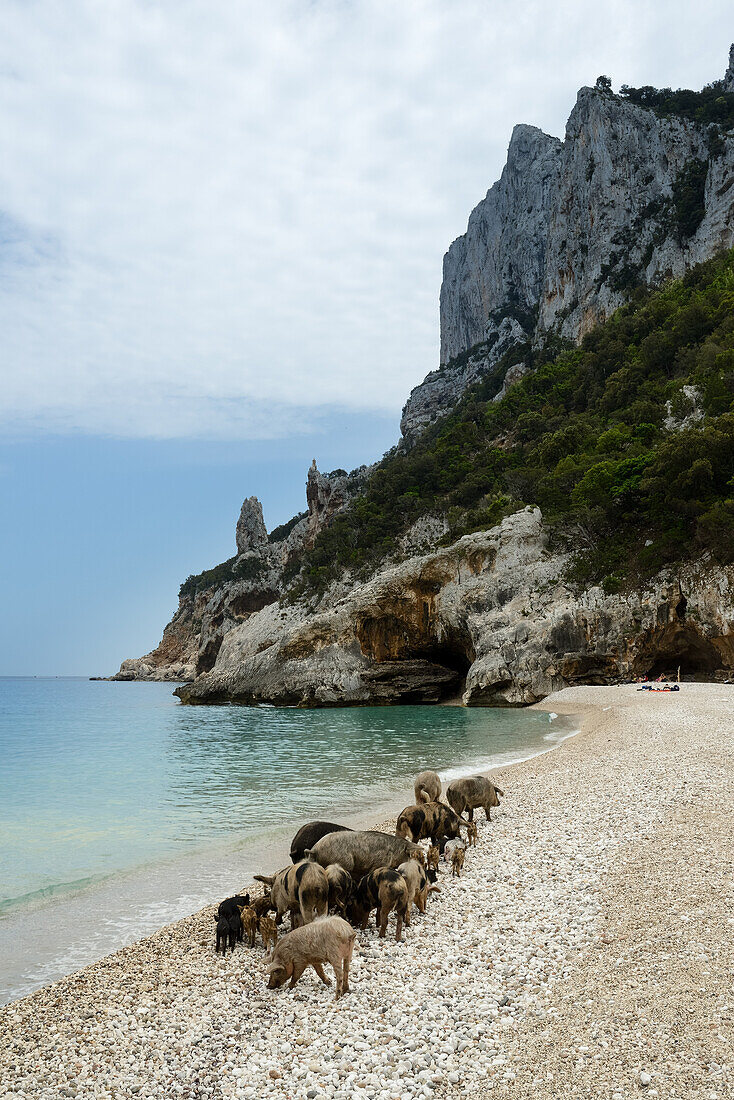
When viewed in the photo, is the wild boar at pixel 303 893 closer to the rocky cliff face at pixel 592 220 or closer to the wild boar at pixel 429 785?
the wild boar at pixel 429 785

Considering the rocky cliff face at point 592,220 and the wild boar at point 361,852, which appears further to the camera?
the rocky cliff face at point 592,220

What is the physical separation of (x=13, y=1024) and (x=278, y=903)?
235 cm

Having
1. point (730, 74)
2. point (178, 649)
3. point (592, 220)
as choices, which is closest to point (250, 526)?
point (178, 649)

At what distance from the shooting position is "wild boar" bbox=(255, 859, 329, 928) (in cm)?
594

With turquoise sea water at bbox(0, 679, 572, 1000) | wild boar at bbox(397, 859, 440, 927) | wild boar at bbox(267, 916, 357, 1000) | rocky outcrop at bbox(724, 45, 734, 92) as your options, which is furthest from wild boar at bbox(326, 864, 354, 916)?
rocky outcrop at bbox(724, 45, 734, 92)

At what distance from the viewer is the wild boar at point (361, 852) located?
677cm

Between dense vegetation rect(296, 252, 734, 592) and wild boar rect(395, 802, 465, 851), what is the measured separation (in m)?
29.2

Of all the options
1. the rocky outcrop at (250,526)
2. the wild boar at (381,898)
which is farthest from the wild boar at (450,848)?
the rocky outcrop at (250,526)

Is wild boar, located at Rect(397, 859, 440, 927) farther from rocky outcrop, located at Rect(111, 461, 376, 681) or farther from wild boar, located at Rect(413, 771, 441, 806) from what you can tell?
rocky outcrop, located at Rect(111, 461, 376, 681)

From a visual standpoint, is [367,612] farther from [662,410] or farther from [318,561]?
[662,410]

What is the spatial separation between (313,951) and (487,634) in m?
36.1

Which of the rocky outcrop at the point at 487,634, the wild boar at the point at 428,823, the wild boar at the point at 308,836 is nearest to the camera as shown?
the wild boar at the point at 308,836

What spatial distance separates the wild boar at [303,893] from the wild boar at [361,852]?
53 cm

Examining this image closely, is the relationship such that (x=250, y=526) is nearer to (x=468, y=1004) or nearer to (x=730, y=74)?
(x=730, y=74)
